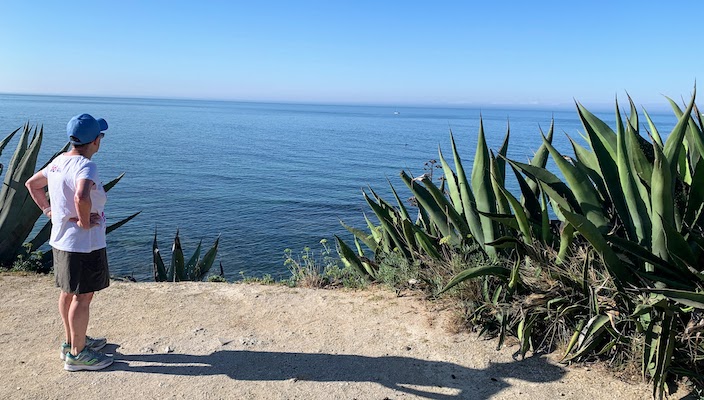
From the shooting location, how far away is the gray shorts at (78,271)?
3.67 metres

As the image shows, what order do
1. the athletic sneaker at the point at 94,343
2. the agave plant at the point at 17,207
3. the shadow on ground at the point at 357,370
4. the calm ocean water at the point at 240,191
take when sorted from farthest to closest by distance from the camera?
the calm ocean water at the point at 240,191
the agave plant at the point at 17,207
the athletic sneaker at the point at 94,343
the shadow on ground at the point at 357,370

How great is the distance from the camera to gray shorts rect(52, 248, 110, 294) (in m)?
3.67

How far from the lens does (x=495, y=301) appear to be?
4.21 m

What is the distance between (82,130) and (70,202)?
0.48 meters

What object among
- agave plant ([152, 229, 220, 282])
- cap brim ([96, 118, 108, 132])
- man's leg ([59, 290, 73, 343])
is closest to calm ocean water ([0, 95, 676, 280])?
cap brim ([96, 118, 108, 132])

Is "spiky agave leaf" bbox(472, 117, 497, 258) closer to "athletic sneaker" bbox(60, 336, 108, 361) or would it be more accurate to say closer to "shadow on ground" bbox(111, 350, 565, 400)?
"shadow on ground" bbox(111, 350, 565, 400)

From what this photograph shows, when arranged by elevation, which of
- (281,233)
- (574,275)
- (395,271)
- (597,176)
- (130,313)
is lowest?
(281,233)

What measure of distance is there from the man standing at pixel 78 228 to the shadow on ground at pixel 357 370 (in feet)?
1.35

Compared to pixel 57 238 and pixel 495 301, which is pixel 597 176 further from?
pixel 57 238

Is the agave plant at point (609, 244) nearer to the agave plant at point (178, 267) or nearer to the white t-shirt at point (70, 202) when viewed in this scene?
the white t-shirt at point (70, 202)

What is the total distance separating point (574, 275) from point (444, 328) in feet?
3.87

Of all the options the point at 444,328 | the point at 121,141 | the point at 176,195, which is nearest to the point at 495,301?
the point at 444,328

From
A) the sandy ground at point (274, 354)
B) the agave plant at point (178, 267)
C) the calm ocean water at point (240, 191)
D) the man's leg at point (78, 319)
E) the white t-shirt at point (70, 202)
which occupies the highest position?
the white t-shirt at point (70, 202)

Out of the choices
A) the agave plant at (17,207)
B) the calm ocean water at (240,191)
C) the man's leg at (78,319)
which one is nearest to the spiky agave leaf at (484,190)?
the calm ocean water at (240,191)
